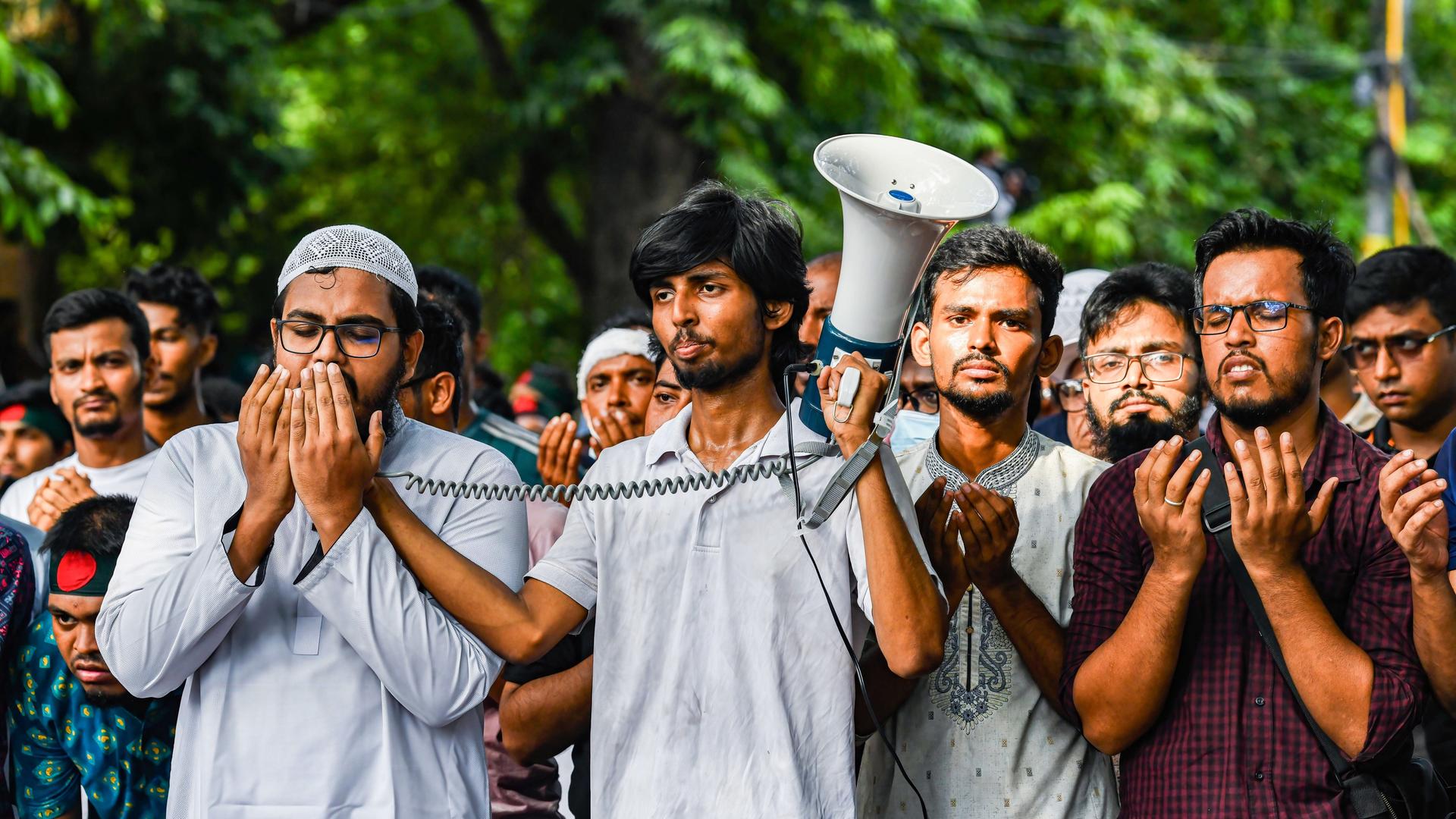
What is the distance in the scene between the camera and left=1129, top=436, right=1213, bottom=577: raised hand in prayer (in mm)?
3160

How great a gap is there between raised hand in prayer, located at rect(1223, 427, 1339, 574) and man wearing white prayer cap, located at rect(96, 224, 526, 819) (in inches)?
59.3

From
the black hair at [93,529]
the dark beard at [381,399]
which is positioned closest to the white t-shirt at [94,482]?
the black hair at [93,529]

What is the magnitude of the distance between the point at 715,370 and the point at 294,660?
106 cm

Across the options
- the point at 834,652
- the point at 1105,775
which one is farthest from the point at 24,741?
the point at 1105,775

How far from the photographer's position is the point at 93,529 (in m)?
4.15

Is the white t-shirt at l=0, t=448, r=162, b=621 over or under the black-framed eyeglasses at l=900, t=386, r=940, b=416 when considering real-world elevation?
under

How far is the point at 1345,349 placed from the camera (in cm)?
522

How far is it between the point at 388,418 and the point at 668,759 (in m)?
0.98

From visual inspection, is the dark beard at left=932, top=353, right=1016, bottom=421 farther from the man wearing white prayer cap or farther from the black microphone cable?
the man wearing white prayer cap

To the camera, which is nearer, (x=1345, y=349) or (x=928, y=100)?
(x=1345, y=349)

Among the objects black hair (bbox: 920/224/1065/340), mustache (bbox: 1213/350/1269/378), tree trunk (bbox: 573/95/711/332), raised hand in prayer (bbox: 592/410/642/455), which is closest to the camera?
mustache (bbox: 1213/350/1269/378)

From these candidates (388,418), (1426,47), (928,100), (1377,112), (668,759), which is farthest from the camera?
(1426,47)

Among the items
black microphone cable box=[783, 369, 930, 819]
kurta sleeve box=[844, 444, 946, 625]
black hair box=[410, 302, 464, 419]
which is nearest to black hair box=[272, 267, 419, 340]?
black hair box=[410, 302, 464, 419]

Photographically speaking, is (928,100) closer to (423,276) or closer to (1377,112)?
(1377,112)
